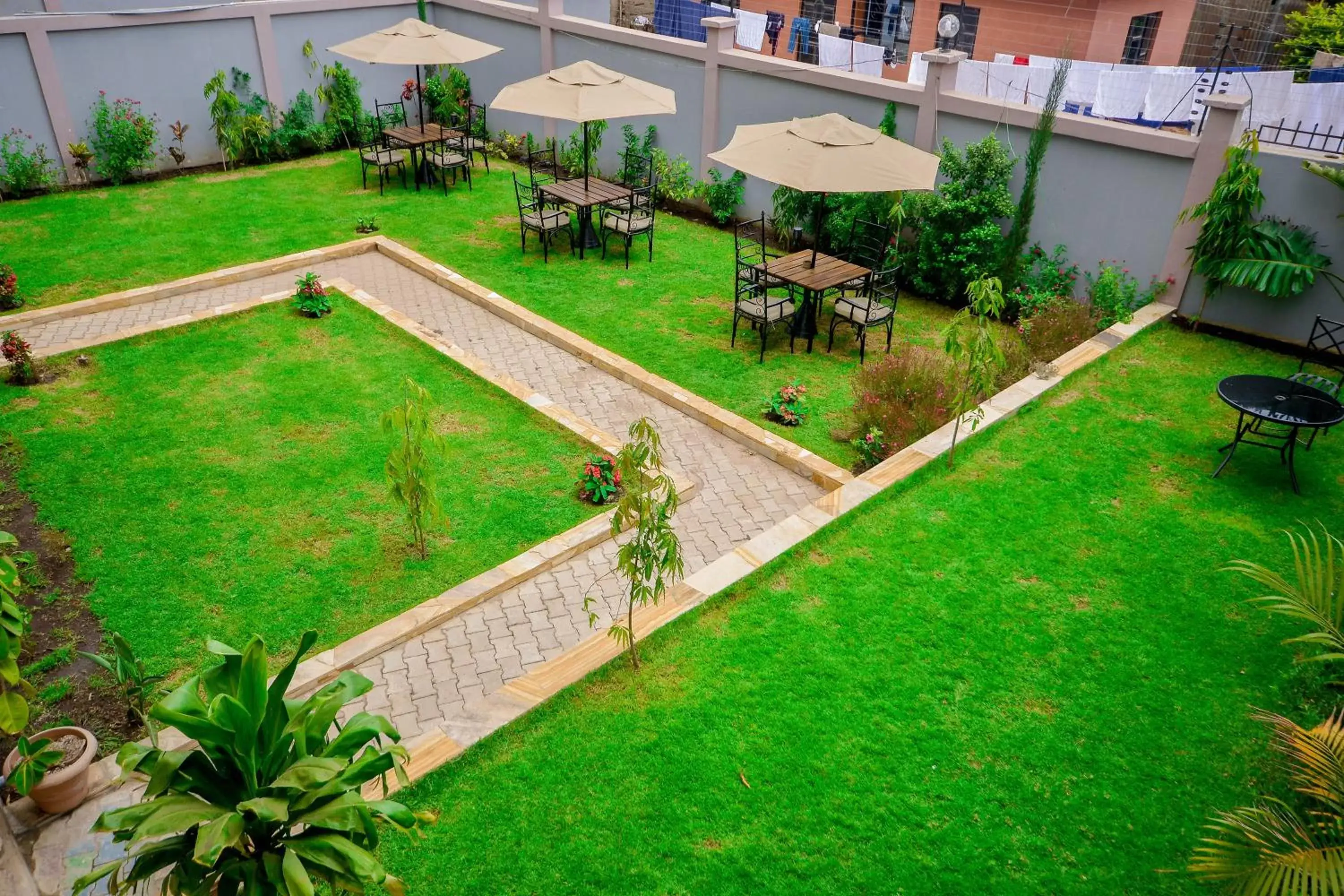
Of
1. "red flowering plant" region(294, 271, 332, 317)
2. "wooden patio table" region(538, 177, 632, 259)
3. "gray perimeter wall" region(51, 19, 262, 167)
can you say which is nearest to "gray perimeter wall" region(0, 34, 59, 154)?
"gray perimeter wall" region(51, 19, 262, 167)

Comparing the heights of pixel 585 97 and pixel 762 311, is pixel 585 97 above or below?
above

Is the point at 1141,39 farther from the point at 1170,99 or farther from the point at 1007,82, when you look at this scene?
the point at 1007,82

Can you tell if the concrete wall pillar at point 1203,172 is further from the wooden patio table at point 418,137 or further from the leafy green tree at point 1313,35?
the leafy green tree at point 1313,35

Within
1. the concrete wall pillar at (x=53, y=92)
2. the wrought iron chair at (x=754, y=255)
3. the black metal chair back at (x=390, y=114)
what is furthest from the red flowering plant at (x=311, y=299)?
the black metal chair back at (x=390, y=114)

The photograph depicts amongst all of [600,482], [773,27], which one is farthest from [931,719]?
[773,27]

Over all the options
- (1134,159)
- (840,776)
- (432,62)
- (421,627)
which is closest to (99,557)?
(421,627)

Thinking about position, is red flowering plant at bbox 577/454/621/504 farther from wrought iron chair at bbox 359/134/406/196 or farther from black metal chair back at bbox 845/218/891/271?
wrought iron chair at bbox 359/134/406/196

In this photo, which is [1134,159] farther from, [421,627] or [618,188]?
[421,627]
